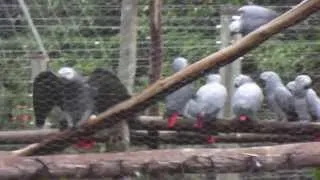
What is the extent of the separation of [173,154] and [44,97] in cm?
59

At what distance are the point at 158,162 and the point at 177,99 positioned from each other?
63 centimetres

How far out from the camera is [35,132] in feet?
7.79

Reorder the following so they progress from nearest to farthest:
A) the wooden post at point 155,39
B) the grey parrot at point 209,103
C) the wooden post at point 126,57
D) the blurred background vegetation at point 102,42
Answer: the wooden post at point 155,39 < the wooden post at point 126,57 < the grey parrot at point 209,103 < the blurred background vegetation at point 102,42

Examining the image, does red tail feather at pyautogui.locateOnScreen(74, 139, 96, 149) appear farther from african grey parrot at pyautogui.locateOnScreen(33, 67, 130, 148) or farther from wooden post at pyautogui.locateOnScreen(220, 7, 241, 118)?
wooden post at pyautogui.locateOnScreen(220, 7, 241, 118)

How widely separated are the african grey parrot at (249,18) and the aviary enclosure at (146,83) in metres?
0.03

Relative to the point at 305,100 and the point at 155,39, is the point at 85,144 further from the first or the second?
the point at 305,100

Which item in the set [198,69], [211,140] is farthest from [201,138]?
[198,69]

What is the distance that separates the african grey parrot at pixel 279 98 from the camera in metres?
2.60

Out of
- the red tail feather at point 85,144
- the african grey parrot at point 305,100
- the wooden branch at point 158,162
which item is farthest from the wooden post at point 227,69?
the wooden branch at point 158,162

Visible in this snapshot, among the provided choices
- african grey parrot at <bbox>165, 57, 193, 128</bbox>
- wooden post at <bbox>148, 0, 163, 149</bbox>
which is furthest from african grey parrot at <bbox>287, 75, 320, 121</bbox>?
wooden post at <bbox>148, 0, 163, 149</bbox>

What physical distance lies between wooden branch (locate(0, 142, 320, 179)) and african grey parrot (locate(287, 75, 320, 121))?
0.68 meters

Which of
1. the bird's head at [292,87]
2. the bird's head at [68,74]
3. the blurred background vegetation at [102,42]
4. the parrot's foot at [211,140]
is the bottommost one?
the parrot's foot at [211,140]

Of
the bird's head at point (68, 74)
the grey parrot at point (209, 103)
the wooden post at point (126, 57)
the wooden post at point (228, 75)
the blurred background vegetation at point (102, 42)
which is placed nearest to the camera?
the wooden post at point (126, 57)

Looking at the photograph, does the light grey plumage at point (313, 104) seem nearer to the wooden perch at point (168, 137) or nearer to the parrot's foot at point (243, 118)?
the wooden perch at point (168, 137)
